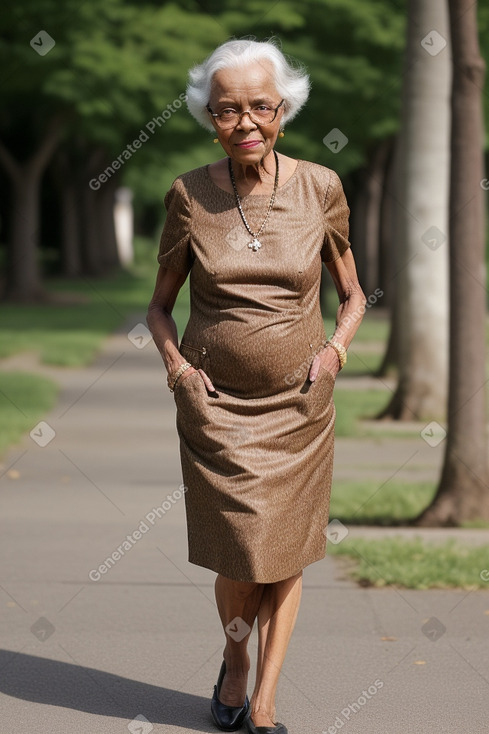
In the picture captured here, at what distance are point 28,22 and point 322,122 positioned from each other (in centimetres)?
565

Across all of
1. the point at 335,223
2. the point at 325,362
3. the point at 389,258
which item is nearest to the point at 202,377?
the point at 325,362

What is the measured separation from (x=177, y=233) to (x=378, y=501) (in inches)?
179

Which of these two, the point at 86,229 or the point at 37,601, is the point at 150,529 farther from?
the point at 86,229

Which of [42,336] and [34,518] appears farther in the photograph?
[42,336]

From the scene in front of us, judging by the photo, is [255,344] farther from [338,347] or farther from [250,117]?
[250,117]

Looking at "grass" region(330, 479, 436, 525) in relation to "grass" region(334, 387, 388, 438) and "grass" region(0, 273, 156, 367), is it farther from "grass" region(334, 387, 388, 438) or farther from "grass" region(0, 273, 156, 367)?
"grass" region(0, 273, 156, 367)

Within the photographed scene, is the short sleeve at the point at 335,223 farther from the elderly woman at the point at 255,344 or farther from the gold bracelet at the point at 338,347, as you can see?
the gold bracelet at the point at 338,347

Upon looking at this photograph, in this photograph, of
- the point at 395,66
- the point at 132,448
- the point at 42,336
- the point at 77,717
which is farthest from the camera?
the point at 395,66

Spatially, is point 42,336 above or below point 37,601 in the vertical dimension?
below

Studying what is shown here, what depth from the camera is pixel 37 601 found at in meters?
6.06

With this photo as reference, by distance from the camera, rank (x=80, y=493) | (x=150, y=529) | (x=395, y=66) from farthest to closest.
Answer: (x=395, y=66), (x=80, y=493), (x=150, y=529)

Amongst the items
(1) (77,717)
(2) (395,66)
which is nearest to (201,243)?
(1) (77,717)

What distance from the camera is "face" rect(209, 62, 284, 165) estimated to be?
4.12m

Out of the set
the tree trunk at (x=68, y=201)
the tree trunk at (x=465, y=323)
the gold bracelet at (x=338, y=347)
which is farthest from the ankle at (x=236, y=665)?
the tree trunk at (x=68, y=201)
